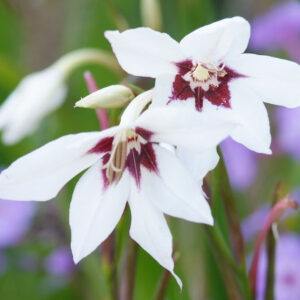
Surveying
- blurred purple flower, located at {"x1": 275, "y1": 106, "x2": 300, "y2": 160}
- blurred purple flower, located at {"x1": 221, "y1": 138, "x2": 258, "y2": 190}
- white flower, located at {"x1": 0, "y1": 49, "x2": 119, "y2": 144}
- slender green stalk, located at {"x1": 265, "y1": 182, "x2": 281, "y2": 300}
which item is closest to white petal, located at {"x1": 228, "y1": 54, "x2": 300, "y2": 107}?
slender green stalk, located at {"x1": 265, "y1": 182, "x2": 281, "y2": 300}

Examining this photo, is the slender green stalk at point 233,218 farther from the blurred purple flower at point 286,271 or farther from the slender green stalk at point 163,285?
the blurred purple flower at point 286,271

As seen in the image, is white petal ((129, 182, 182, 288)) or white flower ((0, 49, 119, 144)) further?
white flower ((0, 49, 119, 144))

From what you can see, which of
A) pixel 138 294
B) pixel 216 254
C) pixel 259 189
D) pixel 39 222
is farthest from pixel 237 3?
pixel 216 254

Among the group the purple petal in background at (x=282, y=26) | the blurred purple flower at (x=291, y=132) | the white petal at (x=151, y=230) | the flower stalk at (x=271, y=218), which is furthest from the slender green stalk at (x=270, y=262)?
the purple petal in background at (x=282, y=26)

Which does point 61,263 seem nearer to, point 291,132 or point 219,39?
point 291,132

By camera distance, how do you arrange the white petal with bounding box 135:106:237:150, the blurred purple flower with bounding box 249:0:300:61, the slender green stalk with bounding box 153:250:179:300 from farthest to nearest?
the blurred purple flower with bounding box 249:0:300:61
the slender green stalk with bounding box 153:250:179:300
the white petal with bounding box 135:106:237:150

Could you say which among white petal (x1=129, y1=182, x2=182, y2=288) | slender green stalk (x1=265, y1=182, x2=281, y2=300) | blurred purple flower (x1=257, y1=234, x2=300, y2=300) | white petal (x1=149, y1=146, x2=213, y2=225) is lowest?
blurred purple flower (x1=257, y1=234, x2=300, y2=300)

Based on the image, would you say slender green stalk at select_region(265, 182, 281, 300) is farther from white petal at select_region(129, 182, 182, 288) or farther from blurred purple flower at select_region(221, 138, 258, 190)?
blurred purple flower at select_region(221, 138, 258, 190)

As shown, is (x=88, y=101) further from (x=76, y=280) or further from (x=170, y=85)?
(x=76, y=280)

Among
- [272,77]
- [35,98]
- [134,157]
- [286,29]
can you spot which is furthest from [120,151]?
[286,29]
